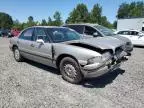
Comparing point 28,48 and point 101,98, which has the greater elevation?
point 28,48

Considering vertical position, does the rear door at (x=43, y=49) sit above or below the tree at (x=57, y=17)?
below

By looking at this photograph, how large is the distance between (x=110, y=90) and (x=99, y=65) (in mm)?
708

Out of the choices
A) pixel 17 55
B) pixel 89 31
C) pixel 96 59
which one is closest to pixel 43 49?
pixel 96 59

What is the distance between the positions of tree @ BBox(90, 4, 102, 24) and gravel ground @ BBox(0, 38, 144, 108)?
34.3m

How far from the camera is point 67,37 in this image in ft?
20.5

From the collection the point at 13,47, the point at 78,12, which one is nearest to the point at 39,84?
the point at 13,47

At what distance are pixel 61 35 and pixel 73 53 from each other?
140 cm

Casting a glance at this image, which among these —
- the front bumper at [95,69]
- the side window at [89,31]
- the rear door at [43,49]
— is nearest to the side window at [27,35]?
the rear door at [43,49]

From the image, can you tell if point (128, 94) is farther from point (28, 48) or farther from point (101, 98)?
point (28, 48)

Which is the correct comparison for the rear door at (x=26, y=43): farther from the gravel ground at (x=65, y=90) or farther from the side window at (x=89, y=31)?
the side window at (x=89, y=31)

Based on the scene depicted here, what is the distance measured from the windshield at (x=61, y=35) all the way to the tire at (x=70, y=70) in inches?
33.8

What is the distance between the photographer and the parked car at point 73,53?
4695 millimetres

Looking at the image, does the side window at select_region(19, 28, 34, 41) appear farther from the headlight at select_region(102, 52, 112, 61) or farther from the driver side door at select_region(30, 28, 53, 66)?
the headlight at select_region(102, 52, 112, 61)

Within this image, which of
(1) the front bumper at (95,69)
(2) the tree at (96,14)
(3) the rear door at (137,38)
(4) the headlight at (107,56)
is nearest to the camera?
(1) the front bumper at (95,69)
